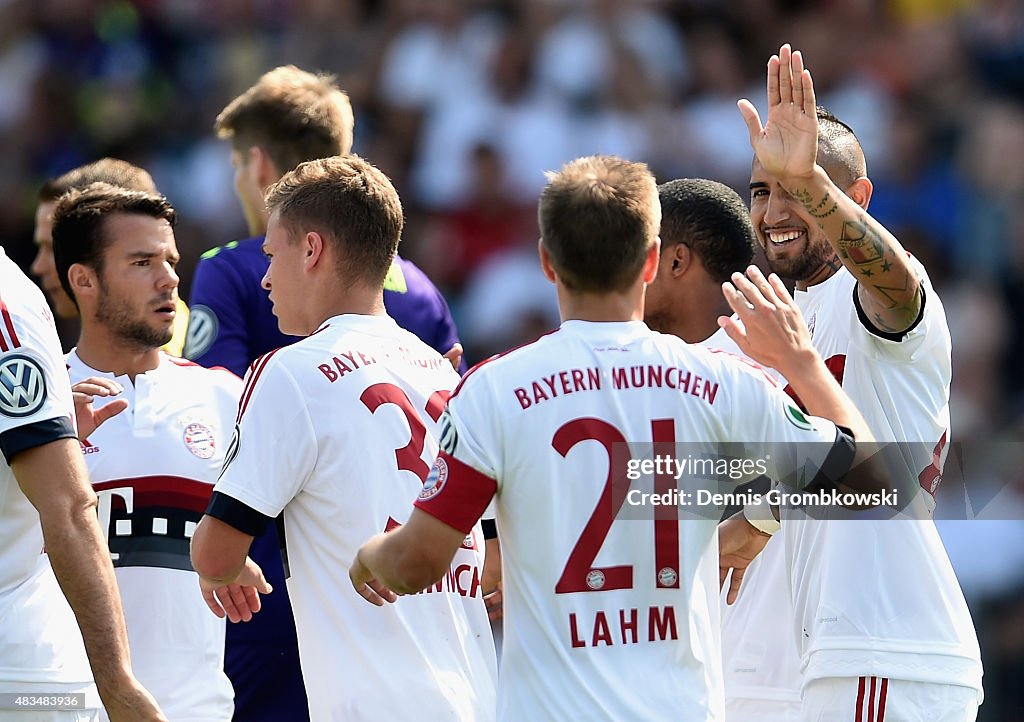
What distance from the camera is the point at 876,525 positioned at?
455 cm

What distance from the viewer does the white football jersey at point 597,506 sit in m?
3.65

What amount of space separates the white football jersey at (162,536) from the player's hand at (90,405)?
240mm

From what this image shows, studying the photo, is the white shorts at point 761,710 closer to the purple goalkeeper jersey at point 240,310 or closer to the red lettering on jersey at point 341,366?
the red lettering on jersey at point 341,366

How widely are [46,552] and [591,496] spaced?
4.87ft

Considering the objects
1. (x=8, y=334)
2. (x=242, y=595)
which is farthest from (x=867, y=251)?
(x=8, y=334)

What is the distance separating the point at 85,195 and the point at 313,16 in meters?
7.49

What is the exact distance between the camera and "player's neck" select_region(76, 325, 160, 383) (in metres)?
5.39

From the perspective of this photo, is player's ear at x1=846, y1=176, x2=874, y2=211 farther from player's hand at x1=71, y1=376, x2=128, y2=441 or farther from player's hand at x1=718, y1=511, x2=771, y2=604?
player's hand at x1=71, y1=376, x2=128, y2=441

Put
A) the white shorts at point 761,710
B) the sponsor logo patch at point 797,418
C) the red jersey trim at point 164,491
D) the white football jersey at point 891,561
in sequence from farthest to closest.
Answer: the red jersey trim at point 164,491 → the white shorts at point 761,710 → the white football jersey at point 891,561 → the sponsor logo patch at point 797,418

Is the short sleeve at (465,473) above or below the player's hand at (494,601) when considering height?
above

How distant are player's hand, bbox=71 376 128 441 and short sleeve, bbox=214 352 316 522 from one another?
2.14 ft

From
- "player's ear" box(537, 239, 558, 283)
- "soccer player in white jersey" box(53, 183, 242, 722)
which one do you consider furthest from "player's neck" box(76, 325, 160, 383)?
"player's ear" box(537, 239, 558, 283)

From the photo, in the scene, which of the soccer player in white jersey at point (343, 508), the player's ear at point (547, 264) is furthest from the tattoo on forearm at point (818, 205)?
the soccer player in white jersey at point (343, 508)

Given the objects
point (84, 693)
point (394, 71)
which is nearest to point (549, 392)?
point (84, 693)
